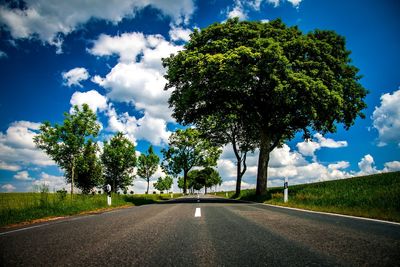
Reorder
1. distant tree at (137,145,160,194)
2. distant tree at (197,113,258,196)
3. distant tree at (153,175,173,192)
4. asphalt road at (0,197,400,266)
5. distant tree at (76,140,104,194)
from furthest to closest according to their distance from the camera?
distant tree at (153,175,173,192) → distant tree at (137,145,160,194) → distant tree at (76,140,104,194) → distant tree at (197,113,258,196) → asphalt road at (0,197,400,266)

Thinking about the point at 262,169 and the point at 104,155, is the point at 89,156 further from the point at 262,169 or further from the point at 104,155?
the point at 262,169

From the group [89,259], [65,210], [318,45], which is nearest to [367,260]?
[89,259]

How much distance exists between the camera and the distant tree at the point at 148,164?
2392 inches

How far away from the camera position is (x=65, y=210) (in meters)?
10.5

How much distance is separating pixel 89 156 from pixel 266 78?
35.0 m

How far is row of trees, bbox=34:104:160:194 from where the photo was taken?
35.5m

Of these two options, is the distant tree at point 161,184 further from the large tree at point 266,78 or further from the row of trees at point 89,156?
the large tree at point 266,78

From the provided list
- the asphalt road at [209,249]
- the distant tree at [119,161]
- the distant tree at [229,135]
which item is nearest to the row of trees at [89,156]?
the distant tree at [119,161]

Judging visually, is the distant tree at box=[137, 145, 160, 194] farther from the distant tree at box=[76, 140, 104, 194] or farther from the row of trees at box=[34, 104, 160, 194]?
the distant tree at box=[76, 140, 104, 194]

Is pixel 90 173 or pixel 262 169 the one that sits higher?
pixel 262 169

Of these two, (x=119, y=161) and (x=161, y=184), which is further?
(x=161, y=184)

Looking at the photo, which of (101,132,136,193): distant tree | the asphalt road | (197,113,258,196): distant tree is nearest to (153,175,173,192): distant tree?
(101,132,136,193): distant tree

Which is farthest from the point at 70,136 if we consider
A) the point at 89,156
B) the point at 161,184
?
the point at 161,184

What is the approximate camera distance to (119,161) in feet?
149
